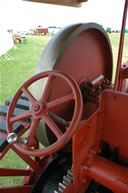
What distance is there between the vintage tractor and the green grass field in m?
0.82

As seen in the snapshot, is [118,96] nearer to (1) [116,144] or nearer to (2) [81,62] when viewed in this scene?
(1) [116,144]

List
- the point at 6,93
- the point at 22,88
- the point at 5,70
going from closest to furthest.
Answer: the point at 22,88, the point at 6,93, the point at 5,70

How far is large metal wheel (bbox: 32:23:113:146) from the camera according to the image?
1390mm

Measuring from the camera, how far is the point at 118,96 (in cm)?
117

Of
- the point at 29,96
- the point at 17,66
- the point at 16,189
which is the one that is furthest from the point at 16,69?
the point at 29,96

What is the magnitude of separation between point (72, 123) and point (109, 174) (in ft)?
1.53

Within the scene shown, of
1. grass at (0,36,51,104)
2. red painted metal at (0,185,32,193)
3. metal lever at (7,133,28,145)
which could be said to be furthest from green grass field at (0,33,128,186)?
metal lever at (7,133,28,145)

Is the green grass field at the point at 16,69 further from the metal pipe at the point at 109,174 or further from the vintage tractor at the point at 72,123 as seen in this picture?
the metal pipe at the point at 109,174

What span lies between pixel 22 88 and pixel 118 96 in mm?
641

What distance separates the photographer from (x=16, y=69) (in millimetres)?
6379

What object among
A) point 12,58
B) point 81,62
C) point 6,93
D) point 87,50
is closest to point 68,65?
point 81,62

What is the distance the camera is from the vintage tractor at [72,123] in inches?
39.4

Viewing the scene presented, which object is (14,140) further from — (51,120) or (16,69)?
(16,69)

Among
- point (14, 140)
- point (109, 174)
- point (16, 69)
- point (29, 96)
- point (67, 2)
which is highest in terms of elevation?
point (67, 2)
